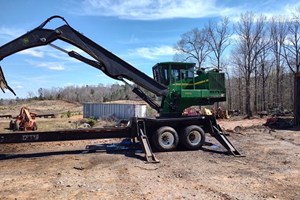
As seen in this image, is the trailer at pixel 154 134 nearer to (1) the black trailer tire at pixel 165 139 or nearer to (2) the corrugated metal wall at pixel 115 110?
(1) the black trailer tire at pixel 165 139

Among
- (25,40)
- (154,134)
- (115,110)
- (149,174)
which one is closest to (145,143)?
(154,134)

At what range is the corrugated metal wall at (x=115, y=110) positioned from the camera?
35.6m

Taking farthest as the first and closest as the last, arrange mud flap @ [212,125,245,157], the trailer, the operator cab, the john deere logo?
the operator cab < mud flap @ [212,125,245,157] < the trailer < the john deere logo

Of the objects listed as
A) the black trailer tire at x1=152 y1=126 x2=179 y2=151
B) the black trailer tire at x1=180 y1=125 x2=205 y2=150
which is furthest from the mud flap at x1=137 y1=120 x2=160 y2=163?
the black trailer tire at x1=180 y1=125 x2=205 y2=150

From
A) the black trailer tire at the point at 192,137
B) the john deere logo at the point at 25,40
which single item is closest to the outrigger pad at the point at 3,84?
the john deere logo at the point at 25,40

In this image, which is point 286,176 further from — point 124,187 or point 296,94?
point 296,94

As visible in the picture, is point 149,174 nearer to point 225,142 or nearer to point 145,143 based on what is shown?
point 145,143

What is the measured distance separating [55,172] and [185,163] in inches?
151

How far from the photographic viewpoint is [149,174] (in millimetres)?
9289

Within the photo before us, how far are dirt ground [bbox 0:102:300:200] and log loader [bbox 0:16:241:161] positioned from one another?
24.7 inches

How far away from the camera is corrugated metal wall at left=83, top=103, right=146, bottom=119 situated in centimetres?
3556

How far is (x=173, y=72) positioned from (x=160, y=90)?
3.57 ft

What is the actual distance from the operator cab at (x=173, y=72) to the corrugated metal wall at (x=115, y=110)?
20.7 m

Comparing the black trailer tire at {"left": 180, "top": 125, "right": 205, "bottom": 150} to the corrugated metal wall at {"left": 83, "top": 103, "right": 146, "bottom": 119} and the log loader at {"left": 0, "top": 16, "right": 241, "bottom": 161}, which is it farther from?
the corrugated metal wall at {"left": 83, "top": 103, "right": 146, "bottom": 119}
